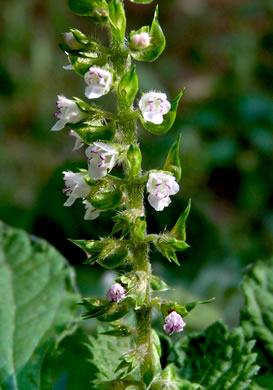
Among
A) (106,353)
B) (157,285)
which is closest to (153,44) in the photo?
(157,285)

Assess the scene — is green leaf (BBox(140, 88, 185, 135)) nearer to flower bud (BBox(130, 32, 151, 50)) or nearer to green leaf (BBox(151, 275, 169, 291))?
flower bud (BBox(130, 32, 151, 50))

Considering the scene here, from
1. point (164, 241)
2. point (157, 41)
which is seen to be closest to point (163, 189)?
point (164, 241)

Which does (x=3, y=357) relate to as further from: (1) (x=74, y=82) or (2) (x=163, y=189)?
(1) (x=74, y=82)

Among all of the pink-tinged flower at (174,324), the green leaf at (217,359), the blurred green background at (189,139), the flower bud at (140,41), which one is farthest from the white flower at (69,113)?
the blurred green background at (189,139)

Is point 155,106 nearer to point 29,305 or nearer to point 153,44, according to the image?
point 153,44

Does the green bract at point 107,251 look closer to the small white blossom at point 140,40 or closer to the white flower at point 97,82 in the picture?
the white flower at point 97,82
